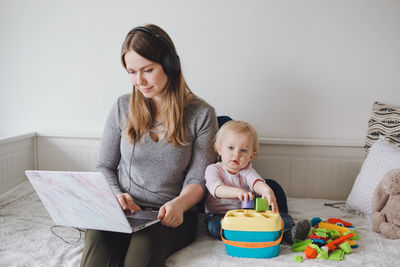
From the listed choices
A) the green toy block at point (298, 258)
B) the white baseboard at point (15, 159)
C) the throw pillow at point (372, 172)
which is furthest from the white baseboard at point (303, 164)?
the green toy block at point (298, 258)

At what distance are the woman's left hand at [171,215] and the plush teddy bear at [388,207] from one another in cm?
72

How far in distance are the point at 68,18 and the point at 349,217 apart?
1663 millimetres

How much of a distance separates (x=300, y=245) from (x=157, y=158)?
1.90 ft

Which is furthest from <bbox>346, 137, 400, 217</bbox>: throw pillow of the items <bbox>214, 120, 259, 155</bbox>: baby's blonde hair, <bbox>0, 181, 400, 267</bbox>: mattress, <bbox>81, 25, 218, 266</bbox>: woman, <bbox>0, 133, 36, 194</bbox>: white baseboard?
<bbox>0, 133, 36, 194</bbox>: white baseboard

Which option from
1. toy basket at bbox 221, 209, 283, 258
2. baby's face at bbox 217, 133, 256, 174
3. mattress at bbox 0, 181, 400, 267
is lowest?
mattress at bbox 0, 181, 400, 267

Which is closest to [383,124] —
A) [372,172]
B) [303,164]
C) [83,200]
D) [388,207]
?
[372,172]

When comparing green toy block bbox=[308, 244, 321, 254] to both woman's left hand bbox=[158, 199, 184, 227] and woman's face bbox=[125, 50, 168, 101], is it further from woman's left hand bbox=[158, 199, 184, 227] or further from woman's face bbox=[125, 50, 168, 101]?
woman's face bbox=[125, 50, 168, 101]

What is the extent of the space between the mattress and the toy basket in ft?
0.09

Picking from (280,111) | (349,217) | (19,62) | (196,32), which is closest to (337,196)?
(349,217)

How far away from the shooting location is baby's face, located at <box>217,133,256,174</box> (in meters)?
1.33

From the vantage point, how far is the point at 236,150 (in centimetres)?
133

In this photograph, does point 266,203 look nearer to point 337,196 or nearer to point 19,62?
point 337,196

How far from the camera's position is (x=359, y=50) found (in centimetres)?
176

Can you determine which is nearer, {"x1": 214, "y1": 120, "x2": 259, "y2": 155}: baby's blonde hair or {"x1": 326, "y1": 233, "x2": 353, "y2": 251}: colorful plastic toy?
{"x1": 326, "y1": 233, "x2": 353, "y2": 251}: colorful plastic toy
